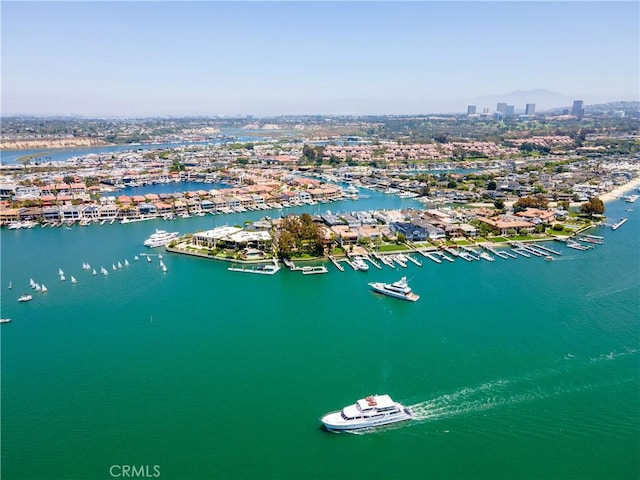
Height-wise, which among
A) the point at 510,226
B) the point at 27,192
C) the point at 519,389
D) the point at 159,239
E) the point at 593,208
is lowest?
the point at 519,389

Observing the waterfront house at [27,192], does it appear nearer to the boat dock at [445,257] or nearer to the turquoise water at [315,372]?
the turquoise water at [315,372]

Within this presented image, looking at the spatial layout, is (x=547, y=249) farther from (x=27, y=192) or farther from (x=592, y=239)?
(x=27, y=192)

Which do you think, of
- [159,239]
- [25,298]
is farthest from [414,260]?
[25,298]

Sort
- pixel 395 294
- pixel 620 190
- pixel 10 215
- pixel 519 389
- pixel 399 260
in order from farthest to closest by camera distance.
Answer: pixel 620 190 → pixel 10 215 → pixel 399 260 → pixel 395 294 → pixel 519 389

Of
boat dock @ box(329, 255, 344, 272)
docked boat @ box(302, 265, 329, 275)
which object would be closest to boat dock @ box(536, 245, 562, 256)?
boat dock @ box(329, 255, 344, 272)

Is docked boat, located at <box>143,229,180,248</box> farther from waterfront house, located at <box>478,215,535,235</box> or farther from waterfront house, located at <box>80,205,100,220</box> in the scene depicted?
waterfront house, located at <box>478,215,535,235</box>

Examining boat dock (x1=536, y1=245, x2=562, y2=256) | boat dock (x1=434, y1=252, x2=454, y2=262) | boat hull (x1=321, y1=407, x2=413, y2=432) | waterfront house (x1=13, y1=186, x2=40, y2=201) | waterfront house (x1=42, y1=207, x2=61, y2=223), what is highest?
waterfront house (x1=13, y1=186, x2=40, y2=201)

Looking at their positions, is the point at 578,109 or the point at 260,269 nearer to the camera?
the point at 260,269
